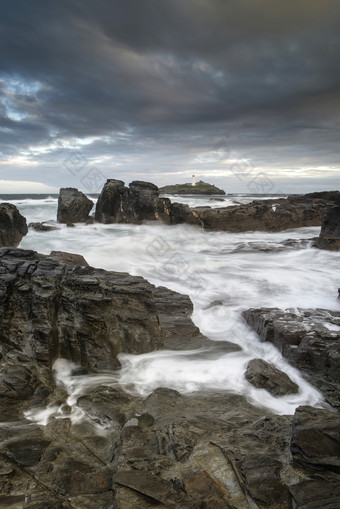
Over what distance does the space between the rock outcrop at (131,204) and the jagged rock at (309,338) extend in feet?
63.9

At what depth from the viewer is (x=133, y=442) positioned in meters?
3.21

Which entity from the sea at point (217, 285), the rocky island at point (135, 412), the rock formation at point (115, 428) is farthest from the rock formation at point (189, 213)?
the rock formation at point (115, 428)

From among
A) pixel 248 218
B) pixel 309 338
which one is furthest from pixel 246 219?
pixel 309 338

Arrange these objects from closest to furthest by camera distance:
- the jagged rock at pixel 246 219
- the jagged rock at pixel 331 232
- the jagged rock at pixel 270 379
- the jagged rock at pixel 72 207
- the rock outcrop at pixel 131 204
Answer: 1. the jagged rock at pixel 270 379
2. the jagged rock at pixel 331 232
3. the jagged rock at pixel 246 219
4. the rock outcrop at pixel 131 204
5. the jagged rock at pixel 72 207

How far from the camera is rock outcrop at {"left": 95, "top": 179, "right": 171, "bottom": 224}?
A: 25.8 metres

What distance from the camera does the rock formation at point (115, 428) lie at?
8.04 ft

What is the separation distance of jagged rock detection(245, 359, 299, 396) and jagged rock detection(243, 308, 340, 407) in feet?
1.53

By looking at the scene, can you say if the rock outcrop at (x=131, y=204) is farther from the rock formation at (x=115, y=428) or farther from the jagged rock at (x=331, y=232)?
the rock formation at (x=115, y=428)

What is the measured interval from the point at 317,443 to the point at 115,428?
212 cm

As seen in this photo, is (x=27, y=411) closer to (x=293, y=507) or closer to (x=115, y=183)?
(x=293, y=507)

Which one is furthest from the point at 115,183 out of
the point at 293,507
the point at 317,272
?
the point at 293,507

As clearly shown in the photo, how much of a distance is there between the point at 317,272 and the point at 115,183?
66.9 feet

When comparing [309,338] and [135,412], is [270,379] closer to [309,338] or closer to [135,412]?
[309,338]

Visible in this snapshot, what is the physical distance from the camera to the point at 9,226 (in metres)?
15.1
